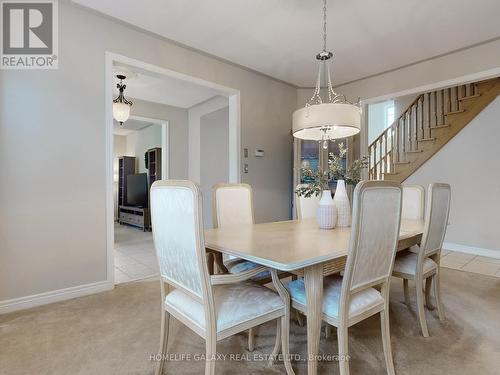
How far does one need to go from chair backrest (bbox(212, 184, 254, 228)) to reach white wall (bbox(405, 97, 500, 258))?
3601 mm

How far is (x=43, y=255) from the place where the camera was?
7.73 ft

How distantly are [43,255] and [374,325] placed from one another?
2.61 m

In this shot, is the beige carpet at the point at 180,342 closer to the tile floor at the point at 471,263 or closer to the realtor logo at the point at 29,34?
the tile floor at the point at 471,263

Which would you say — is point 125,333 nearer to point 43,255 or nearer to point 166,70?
point 43,255

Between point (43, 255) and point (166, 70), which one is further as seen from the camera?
point (166, 70)

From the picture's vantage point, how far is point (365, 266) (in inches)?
51.9

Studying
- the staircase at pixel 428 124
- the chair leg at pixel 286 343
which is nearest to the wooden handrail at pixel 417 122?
the staircase at pixel 428 124

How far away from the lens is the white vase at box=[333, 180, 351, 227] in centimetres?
204

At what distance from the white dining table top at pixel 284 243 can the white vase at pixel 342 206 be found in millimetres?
113

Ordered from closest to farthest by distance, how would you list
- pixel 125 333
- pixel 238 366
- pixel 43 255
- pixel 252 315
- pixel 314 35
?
pixel 252 315
pixel 238 366
pixel 125 333
pixel 43 255
pixel 314 35

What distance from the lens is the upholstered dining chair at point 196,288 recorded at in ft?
3.83

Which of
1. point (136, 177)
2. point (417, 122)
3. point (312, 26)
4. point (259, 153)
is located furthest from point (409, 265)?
point (136, 177)

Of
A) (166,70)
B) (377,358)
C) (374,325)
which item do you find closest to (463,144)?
(374,325)

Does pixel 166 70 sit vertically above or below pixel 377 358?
above
